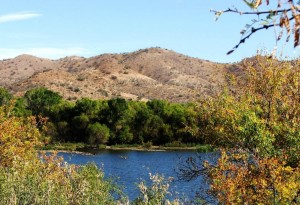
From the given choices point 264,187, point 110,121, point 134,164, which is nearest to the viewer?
point 264,187

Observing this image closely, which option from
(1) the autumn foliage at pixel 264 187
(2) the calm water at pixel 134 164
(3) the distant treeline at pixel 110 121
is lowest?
(2) the calm water at pixel 134 164

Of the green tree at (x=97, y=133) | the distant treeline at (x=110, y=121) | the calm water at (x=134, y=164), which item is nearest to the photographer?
the calm water at (x=134, y=164)

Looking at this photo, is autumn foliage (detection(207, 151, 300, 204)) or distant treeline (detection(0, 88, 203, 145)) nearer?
autumn foliage (detection(207, 151, 300, 204))

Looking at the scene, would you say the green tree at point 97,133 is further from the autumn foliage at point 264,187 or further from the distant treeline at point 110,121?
the autumn foliage at point 264,187

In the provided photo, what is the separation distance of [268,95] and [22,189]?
13.4 meters

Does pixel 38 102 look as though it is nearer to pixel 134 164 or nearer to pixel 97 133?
pixel 97 133

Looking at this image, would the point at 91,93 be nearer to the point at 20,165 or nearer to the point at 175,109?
the point at 175,109

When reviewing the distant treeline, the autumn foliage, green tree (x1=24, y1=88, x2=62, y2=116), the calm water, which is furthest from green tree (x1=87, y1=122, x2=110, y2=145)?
the autumn foliage

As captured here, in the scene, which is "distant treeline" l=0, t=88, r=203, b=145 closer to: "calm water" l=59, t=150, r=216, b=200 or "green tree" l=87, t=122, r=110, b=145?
"green tree" l=87, t=122, r=110, b=145

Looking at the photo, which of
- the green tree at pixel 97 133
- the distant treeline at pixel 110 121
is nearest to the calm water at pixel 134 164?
the green tree at pixel 97 133

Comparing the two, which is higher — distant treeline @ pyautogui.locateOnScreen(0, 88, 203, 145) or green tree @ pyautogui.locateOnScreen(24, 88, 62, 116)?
green tree @ pyautogui.locateOnScreen(24, 88, 62, 116)

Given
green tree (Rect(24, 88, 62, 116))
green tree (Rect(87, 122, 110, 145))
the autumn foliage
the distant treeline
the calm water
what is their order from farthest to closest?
1. green tree (Rect(24, 88, 62, 116))
2. the distant treeline
3. green tree (Rect(87, 122, 110, 145))
4. the calm water
5. the autumn foliage

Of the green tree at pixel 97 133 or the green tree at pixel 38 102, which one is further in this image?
the green tree at pixel 38 102

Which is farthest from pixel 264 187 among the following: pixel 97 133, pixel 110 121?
pixel 110 121
